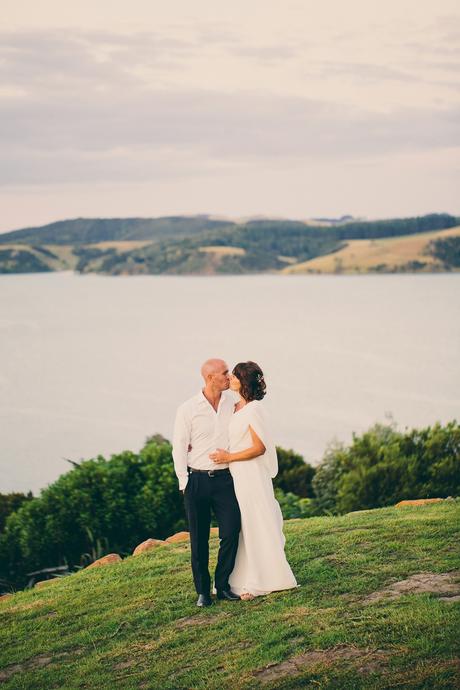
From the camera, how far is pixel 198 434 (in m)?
7.55

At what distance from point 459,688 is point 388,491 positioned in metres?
10.1

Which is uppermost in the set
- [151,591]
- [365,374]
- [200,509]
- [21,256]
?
[21,256]

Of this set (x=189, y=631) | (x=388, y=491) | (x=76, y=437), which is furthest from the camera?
(x=76, y=437)

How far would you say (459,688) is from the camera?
18.2 ft

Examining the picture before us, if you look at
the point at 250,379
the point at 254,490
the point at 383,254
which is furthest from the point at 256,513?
the point at 383,254

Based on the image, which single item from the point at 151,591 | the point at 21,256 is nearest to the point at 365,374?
the point at 151,591

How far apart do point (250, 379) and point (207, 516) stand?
132 centimetres

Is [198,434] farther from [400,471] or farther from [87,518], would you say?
[400,471]

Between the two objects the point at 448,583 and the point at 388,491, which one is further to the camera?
the point at 388,491

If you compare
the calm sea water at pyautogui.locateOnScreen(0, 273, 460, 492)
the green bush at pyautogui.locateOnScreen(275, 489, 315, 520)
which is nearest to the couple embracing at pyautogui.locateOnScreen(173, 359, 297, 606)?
the green bush at pyautogui.locateOnScreen(275, 489, 315, 520)

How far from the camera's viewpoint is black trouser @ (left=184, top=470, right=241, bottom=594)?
7.62 metres

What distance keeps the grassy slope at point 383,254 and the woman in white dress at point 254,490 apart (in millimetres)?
150721

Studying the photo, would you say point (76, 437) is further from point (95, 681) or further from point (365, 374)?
point (95, 681)

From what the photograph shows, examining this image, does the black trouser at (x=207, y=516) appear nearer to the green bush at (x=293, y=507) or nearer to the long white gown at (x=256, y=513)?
the long white gown at (x=256, y=513)
